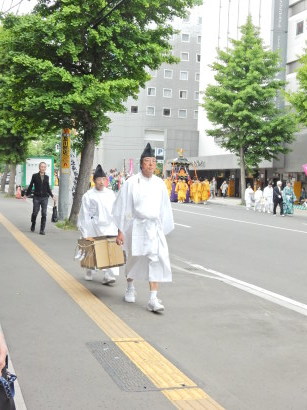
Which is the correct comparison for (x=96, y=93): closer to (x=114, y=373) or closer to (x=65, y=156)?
(x=65, y=156)

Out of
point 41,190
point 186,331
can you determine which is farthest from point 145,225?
point 41,190

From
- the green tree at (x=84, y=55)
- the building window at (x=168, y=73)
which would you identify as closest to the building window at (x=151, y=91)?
the building window at (x=168, y=73)

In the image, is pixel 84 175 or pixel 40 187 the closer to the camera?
pixel 40 187

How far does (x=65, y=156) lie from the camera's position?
17.5m

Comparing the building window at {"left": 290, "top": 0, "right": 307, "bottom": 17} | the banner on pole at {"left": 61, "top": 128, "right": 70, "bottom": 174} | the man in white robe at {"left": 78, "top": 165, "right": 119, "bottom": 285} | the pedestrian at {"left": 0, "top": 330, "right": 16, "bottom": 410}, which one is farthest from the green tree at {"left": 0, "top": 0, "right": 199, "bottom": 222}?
the building window at {"left": 290, "top": 0, "right": 307, "bottom": 17}

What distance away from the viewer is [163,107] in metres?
71.9

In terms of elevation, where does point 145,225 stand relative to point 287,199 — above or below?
above

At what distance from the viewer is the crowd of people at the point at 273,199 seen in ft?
91.5

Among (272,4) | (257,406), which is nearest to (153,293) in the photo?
(257,406)

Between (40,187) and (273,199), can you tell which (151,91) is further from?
(40,187)

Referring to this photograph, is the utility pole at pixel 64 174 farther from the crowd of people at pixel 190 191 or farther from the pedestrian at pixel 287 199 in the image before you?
the crowd of people at pixel 190 191

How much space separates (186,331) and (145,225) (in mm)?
1409

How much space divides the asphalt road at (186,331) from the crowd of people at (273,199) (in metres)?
17.3

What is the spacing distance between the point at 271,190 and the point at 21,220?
16527 mm
